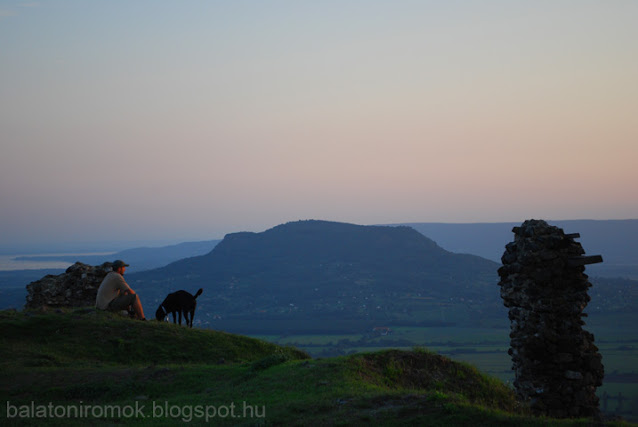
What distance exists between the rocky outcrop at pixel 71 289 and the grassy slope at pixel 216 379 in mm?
4762

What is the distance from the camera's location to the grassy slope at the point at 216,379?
394 inches

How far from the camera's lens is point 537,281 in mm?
13977

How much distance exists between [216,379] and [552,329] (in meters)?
8.03

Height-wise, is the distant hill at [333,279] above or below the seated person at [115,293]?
below

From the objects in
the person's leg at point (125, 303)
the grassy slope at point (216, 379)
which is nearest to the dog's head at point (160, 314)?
the person's leg at point (125, 303)

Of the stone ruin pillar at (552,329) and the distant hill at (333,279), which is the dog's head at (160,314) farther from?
the distant hill at (333,279)

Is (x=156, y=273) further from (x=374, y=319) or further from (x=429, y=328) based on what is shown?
(x=429, y=328)

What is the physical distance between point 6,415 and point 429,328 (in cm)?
9973

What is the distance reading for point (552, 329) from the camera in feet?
44.8

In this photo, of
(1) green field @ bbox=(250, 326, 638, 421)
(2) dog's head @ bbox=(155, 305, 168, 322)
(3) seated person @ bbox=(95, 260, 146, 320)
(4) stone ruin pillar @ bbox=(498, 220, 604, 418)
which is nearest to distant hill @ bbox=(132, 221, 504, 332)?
(1) green field @ bbox=(250, 326, 638, 421)

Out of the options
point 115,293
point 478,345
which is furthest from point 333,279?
point 115,293

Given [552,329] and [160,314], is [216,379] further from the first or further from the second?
[160,314]

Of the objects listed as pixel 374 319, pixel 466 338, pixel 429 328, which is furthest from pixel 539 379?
pixel 374 319

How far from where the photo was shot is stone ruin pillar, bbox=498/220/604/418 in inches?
526
